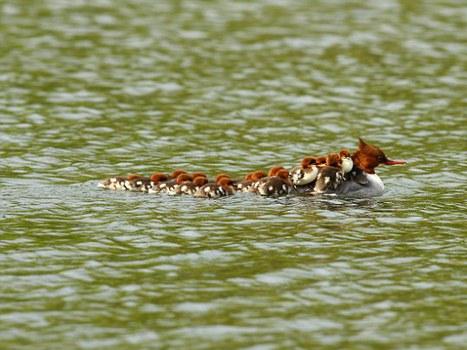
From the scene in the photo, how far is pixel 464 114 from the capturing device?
65.7 ft

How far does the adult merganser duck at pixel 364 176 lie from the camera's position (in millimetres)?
15242

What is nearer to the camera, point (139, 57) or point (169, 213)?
point (169, 213)

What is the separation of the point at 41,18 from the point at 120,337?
17851 millimetres

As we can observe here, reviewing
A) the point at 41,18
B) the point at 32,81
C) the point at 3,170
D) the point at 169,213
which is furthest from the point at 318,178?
the point at 41,18

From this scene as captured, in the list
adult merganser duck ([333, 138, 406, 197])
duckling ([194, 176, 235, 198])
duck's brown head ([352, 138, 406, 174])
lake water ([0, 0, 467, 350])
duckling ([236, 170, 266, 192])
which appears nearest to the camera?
lake water ([0, 0, 467, 350])

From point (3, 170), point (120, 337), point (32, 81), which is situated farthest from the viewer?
point (32, 81)

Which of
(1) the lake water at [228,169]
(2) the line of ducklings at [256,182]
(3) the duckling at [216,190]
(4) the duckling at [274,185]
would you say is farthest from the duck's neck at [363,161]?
(3) the duckling at [216,190]

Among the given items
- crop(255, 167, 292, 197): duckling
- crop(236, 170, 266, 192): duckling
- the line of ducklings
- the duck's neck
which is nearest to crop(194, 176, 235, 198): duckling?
the line of ducklings

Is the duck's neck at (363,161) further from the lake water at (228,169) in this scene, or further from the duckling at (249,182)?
the duckling at (249,182)

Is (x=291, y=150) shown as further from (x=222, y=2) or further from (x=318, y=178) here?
(x=222, y=2)

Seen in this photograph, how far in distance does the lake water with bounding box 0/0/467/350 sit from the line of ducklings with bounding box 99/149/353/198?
17 centimetres

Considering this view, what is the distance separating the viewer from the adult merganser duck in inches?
600

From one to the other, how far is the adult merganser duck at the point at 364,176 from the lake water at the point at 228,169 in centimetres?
22

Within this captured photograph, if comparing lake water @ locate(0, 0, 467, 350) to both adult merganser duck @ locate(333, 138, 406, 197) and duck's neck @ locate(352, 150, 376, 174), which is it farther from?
duck's neck @ locate(352, 150, 376, 174)
